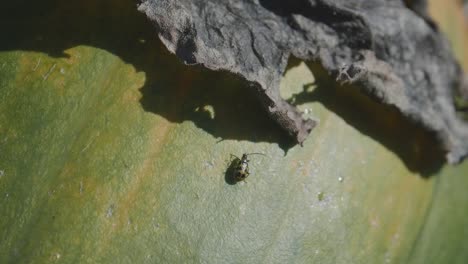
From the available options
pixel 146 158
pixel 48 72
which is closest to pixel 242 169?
pixel 146 158

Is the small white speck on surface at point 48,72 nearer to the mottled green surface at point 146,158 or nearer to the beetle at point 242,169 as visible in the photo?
the mottled green surface at point 146,158

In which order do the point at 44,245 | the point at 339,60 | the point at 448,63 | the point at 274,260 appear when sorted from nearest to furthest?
the point at 44,245 → the point at 274,260 → the point at 339,60 → the point at 448,63

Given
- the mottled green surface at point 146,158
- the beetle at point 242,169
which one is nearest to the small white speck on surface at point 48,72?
the mottled green surface at point 146,158

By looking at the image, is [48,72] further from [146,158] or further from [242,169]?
[242,169]

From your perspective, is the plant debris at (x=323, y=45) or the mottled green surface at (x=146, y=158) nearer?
the mottled green surface at (x=146, y=158)

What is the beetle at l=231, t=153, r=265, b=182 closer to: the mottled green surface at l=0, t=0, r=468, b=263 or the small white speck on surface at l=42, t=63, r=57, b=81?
the mottled green surface at l=0, t=0, r=468, b=263

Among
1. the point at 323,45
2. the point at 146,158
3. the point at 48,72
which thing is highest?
the point at 323,45

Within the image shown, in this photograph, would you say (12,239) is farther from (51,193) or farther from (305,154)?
(305,154)

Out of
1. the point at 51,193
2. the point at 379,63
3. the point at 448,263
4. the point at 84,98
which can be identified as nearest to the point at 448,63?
the point at 379,63
